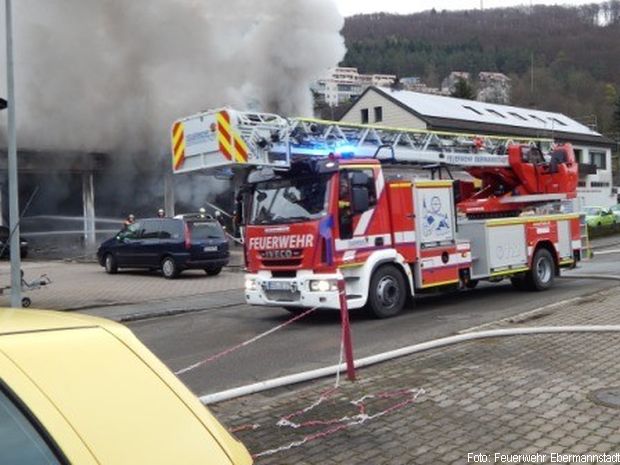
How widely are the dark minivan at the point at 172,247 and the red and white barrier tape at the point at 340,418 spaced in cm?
1293

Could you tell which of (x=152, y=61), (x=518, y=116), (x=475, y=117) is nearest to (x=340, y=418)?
(x=152, y=61)

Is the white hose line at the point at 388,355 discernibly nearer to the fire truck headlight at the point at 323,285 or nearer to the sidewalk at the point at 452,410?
the sidewalk at the point at 452,410

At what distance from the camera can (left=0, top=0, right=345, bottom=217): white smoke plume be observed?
25.6 m

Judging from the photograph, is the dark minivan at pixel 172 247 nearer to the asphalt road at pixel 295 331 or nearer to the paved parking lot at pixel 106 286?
the paved parking lot at pixel 106 286

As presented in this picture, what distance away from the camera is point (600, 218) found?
35219mm

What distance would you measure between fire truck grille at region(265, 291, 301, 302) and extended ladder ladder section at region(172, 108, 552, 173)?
1798mm

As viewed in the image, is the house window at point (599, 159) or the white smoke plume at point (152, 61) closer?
the white smoke plume at point (152, 61)

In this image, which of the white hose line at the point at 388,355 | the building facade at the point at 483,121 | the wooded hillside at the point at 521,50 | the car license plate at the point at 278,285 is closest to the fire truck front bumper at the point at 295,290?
the car license plate at the point at 278,285

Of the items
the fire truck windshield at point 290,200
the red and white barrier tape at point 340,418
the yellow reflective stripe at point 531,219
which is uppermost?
the fire truck windshield at point 290,200

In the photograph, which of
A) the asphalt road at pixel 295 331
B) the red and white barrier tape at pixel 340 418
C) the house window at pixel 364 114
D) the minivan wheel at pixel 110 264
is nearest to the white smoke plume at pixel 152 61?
the minivan wheel at pixel 110 264

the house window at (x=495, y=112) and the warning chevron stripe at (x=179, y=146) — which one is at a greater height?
the house window at (x=495, y=112)

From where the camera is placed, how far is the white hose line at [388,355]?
5809 millimetres

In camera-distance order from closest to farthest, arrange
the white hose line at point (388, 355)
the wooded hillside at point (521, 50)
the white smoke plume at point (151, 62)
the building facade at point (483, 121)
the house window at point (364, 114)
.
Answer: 1. the white hose line at point (388, 355)
2. the white smoke plume at point (151, 62)
3. the building facade at point (483, 121)
4. the house window at point (364, 114)
5. the wooded hillside at point (521, 50)

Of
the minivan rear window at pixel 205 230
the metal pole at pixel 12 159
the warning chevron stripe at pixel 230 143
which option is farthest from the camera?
the minivan rear window at pixel 205 230
